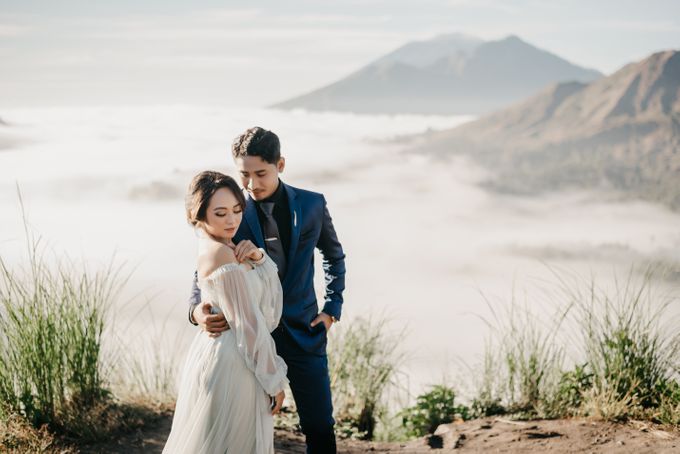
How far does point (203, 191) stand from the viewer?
2014 millimetres

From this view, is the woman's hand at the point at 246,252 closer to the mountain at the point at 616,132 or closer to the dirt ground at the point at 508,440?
the dirt ground at the point at 508,440

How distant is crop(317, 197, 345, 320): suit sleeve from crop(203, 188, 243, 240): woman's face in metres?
0.57

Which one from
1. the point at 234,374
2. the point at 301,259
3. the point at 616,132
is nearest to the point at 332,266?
the point at 301,259

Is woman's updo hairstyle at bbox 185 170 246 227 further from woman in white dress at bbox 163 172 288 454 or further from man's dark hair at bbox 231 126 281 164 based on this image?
man's dark hair at bbox 231 126 281 164

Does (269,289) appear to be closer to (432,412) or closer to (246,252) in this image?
(246,252)

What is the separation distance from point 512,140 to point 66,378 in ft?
308

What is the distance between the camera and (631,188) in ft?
250

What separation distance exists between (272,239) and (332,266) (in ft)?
1.14

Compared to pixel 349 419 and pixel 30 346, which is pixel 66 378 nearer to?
pixel 30 346

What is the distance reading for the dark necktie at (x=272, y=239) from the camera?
7.88 feet

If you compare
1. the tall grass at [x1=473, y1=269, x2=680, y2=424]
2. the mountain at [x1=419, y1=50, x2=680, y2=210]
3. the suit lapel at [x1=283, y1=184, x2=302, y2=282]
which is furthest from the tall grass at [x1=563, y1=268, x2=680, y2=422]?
the mountain at [x1=419, y1=50, x2=680, y2=210]

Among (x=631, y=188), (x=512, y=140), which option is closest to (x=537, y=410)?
(x=631, y=188)

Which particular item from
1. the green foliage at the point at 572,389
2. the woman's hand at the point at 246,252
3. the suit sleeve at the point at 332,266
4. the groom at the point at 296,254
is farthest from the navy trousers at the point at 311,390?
the green foliage at the point at 572,389

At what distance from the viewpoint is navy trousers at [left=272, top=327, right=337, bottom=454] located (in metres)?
2.48
